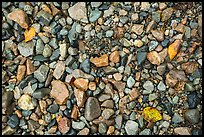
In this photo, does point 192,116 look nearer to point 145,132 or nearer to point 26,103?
point 145,132

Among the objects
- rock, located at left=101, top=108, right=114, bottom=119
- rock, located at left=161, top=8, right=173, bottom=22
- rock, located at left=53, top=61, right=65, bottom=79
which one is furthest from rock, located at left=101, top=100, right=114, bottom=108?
rock, located at left=161, top=8, right=173, bottom=22

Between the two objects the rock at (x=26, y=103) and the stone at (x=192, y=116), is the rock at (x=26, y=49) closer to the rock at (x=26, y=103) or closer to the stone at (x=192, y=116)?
the rock at (x=26, y=103)

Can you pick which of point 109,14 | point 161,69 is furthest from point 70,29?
point 161,69

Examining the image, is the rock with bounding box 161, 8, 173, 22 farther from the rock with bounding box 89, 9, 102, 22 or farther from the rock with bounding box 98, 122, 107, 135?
the rock with bounding box 98, 122, 107, 135

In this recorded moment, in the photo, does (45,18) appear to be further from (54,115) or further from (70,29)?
(54,115)

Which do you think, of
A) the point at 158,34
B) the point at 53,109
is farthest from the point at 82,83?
the point at 158,34
